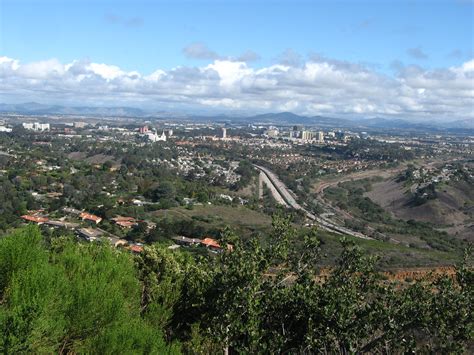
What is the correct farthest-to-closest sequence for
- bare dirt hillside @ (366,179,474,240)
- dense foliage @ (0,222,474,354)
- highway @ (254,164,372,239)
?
bare dirt hillside @ (366,179,474,240) < highway @ (254,164,372,239) < dense foliage @ (0,222,474,354)

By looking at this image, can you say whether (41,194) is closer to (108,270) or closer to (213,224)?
(213,224)

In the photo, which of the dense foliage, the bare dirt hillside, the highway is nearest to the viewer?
the dense foliage

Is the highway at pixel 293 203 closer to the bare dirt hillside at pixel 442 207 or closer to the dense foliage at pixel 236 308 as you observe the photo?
the bare dirt hillside at pixel 442 207

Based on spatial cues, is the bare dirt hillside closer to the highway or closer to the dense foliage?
the highway

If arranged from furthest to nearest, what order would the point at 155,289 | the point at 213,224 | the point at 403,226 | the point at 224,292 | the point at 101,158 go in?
the point at 101,158 < the point at 403,226 < the point at 213,224 < the point at 155,289 < the point at 224,292

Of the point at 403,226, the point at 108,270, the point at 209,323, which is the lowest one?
the point at 403,226

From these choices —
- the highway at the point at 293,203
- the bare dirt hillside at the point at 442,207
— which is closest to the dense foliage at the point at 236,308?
the highway at the point at 293,203

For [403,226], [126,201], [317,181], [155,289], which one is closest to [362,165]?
[317,181]

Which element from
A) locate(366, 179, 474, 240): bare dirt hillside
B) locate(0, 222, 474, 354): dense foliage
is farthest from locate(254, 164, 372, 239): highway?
locate(0, 222, 474, 354): dense foliage
